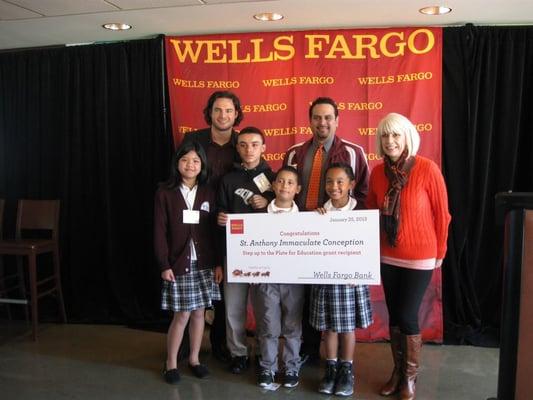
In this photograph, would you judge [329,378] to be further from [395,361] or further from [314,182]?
[314,182]

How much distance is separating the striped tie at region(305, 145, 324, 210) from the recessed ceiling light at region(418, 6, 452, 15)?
3.84 feet

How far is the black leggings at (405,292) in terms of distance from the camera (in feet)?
7.70

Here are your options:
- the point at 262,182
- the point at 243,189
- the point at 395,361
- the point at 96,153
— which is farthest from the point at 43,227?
the point at 395,361

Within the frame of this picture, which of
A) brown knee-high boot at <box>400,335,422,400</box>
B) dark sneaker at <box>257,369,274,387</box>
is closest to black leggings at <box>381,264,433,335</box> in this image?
brown knee-high boot at <box>400,335,422,400</box>

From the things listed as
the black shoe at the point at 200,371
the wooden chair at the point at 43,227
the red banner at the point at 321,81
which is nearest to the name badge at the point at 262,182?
the red banner at the point at 321,81

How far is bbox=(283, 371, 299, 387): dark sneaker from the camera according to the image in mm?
2623

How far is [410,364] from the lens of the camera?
244cm

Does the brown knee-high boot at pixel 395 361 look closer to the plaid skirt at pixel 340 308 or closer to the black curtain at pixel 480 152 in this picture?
the plaid skirt at pixel 340 308

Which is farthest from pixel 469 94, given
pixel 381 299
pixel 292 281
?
pixel 292 281

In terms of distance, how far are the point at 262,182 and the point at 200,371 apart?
3.86 feet

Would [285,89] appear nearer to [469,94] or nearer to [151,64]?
[151,64]

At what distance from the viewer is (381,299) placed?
11.1ft

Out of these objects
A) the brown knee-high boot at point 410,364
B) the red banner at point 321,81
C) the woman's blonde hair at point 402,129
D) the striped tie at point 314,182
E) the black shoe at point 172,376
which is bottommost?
the black shoe at point 172,376

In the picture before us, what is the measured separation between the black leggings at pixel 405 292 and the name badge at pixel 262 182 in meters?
0.76
